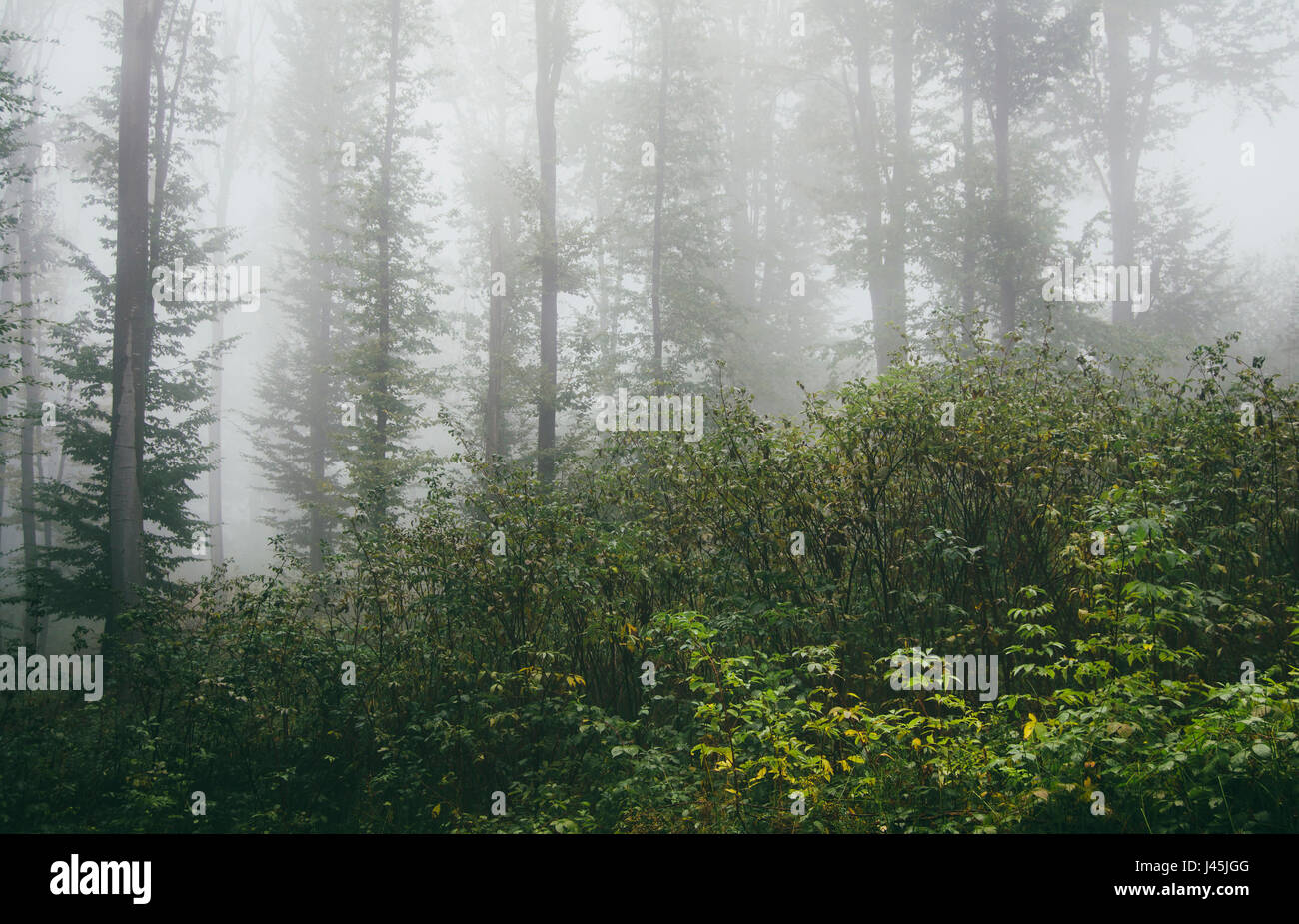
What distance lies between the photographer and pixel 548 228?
16.4 meters

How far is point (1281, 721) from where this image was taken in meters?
3.73

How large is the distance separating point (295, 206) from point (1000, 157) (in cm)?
2338

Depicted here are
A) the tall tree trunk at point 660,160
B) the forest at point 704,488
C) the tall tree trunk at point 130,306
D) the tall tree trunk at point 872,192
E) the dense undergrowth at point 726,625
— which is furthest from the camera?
the tall tree trunk at point 660,160

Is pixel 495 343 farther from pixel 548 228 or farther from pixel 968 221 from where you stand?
pixel 968 221

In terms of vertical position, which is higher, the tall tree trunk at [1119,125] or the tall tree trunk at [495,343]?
the tall tree trunk at [1119,125]

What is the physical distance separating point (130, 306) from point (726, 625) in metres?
11.1

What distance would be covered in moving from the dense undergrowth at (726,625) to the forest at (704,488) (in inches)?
2.0

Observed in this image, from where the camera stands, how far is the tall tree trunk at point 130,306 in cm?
1050

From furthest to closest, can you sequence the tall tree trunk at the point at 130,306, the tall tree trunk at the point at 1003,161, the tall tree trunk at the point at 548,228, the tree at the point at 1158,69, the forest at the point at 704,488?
the tree at the point at 1158,69, the tall tree trunk at the point at 1003,161, the tall tree trunk at the point at 548,228, the tall tree trunk at the point at 130,306, the forest at the point at 704,488

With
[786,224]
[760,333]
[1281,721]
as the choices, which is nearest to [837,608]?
[1281,721]

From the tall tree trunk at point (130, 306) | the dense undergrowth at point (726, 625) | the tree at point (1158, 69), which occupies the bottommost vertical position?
the dense undergrowth at point (726, 625)

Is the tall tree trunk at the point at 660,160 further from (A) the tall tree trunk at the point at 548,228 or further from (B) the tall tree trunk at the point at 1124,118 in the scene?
(B) the tall tree trunk at the point at 1124,118

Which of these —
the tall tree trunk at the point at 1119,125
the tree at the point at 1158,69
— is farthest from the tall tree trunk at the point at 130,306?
the tall tree trunk at the point at 1119,125
